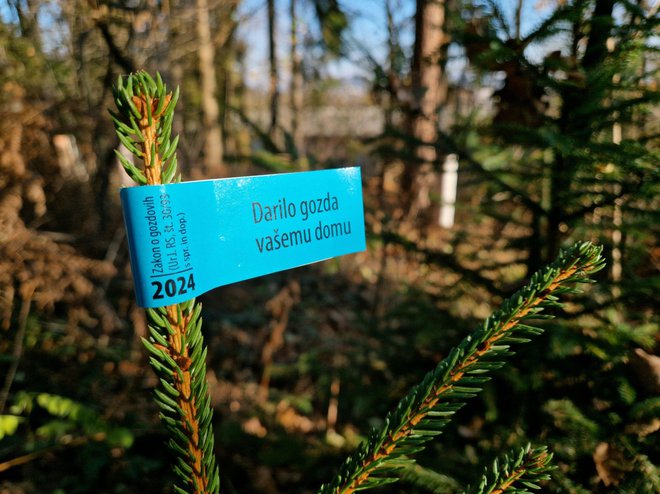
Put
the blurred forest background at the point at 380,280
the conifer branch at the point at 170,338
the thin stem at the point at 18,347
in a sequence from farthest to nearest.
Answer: the thin stem at the point at 18,347, the blurred forest background at the point at 380,280, the conifer branch at the point at 170,338

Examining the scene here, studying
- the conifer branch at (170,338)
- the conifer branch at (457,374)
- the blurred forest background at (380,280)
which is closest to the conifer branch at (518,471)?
the conifer branch at (457,374)

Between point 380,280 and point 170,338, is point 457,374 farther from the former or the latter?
point 380,280

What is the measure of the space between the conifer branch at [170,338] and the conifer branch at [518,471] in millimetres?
394

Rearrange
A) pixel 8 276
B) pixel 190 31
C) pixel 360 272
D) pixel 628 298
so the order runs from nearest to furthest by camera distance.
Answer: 1. pixel 628 298
2. pixel 8 276
3. pixel 190 31
4. pixel 360 272

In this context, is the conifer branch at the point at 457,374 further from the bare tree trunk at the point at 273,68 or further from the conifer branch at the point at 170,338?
the bare tree trunk at the point at 273,68

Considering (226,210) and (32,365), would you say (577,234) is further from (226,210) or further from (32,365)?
(32,365)

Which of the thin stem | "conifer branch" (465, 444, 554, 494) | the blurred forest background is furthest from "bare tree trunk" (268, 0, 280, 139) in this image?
"conifer branch" (465, 444, 554, 494)

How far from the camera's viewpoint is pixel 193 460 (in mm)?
555

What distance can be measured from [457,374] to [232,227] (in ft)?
1.37

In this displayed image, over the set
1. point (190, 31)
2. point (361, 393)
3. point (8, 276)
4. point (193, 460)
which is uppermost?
point (190, 31)

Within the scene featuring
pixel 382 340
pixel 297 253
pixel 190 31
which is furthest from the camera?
pixel 190 31

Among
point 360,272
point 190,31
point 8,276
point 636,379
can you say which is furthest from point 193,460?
point 360,272

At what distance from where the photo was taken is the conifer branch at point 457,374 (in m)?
0.56

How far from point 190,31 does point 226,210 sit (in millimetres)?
3812
